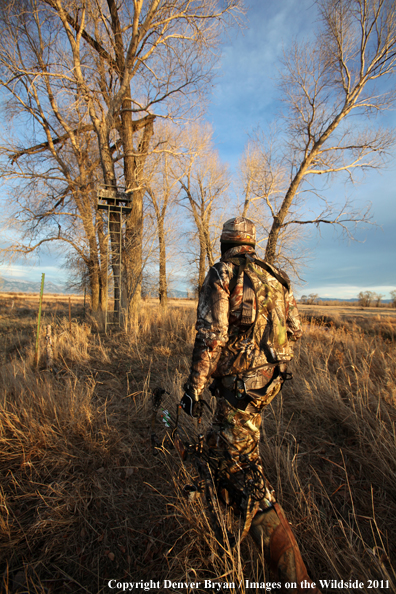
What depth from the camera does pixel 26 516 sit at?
6.91ft

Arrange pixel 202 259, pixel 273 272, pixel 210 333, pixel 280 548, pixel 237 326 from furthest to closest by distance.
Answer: pixel 202 259 < pixel 273 272 < pixel 237 326 < pixel 210 333 < pixel 280 548

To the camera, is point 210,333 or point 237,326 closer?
point 210,333

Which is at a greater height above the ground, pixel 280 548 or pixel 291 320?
pixel 291 320

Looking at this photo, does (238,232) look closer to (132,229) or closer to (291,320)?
(291,320)

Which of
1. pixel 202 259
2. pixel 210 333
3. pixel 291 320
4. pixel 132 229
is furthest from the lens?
pixel 202 259

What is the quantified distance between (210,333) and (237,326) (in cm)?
24

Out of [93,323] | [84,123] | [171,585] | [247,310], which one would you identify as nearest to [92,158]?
[84,123]

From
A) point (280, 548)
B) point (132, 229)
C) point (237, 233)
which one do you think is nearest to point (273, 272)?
point (237, 233)

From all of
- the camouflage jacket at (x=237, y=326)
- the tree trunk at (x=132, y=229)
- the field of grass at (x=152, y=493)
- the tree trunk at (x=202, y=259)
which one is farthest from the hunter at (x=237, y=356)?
the tree trunk at (x=202, y=259)

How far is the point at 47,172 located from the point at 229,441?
13274 mm

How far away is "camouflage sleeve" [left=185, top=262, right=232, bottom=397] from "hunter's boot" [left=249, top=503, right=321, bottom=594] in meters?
0.83

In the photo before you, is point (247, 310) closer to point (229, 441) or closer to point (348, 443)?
point (229, 441)

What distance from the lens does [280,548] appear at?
1520 mm

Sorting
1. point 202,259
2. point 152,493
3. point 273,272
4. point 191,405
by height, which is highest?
point 202,259
